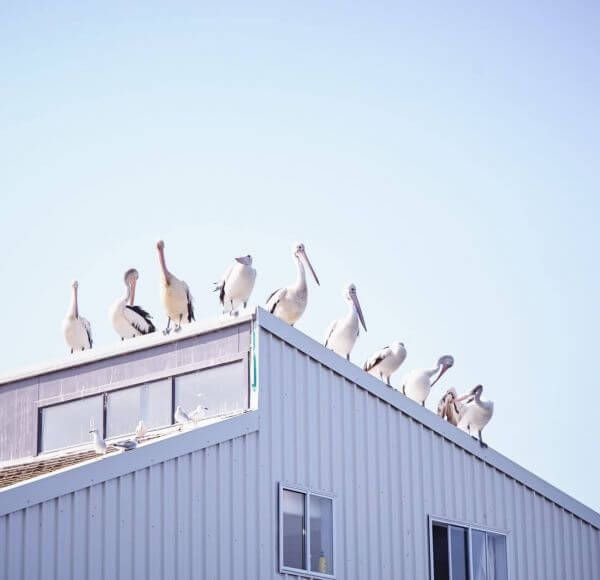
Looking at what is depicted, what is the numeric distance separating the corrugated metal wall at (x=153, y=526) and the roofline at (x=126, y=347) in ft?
7.37

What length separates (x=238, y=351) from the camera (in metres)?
22.5

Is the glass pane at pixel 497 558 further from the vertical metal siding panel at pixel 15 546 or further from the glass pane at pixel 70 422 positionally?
the vertical metal siding panel at pixel 15 546

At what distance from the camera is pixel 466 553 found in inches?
989

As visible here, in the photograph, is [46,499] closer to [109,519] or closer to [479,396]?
[109,519]

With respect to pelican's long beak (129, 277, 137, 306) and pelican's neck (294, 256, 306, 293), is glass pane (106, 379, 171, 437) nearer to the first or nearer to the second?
pelican's neck (294, 256, 306, 293)

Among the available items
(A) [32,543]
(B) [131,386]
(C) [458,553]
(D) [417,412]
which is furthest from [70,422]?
(A) [32,543]

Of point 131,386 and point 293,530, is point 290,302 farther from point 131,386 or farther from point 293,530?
point 293,530

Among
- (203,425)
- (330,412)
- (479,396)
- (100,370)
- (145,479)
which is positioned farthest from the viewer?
(479,396)

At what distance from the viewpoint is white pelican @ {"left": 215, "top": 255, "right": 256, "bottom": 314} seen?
26531 mm

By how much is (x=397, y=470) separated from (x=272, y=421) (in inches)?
121

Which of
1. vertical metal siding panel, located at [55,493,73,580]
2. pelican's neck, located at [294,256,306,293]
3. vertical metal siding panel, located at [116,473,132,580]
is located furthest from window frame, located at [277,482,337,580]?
pelican's neck, located at [294,256,306,293]

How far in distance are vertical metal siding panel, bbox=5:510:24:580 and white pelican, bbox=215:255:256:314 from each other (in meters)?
9.43

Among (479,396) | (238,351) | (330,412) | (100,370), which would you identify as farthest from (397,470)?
(479,396)

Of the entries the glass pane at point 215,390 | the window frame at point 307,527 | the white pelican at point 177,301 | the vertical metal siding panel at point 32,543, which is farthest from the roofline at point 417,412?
the vertical metal siding panel at point 32,543
